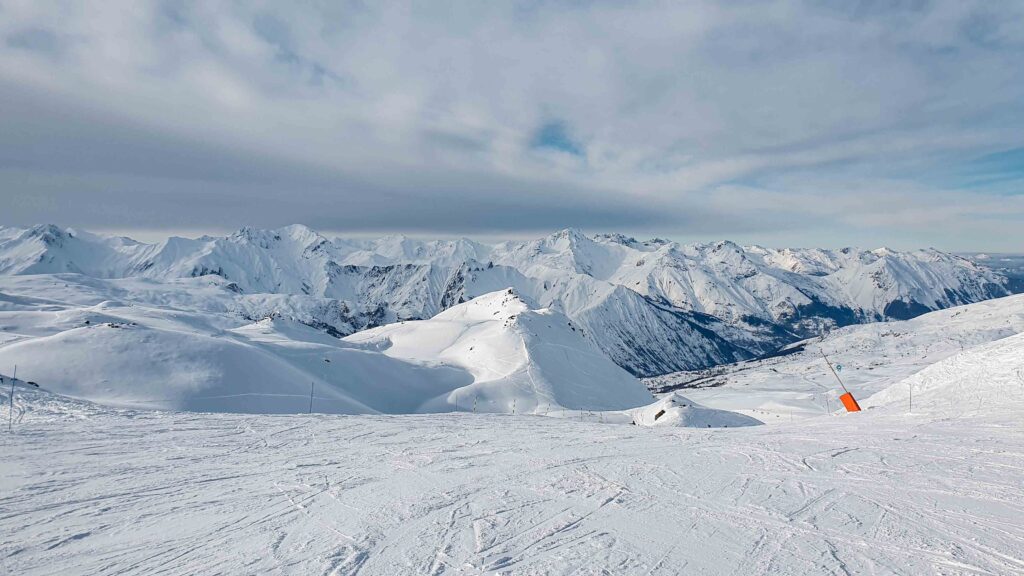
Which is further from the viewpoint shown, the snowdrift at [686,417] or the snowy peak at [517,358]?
the snowy peak at [517,358]

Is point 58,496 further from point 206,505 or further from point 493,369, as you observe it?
point 493,369

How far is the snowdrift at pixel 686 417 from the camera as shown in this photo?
140 ft

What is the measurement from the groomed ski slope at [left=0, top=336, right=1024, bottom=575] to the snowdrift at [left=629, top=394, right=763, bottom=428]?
84.0 ft

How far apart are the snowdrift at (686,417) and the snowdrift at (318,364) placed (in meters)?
12.8

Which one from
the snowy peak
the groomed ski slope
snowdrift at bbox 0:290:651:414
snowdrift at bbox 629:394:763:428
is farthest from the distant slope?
the snowy peak

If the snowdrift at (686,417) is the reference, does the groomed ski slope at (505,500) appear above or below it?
above

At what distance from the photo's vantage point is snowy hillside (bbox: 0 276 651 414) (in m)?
35.7

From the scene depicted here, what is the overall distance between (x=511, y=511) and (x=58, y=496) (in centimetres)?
895

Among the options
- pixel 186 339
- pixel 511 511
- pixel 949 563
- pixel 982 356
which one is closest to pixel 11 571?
pixel 511 511

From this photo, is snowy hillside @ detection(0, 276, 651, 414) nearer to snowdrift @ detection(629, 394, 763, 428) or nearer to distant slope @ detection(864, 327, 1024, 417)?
snowdrift @ detection(629, 394, 763, 428)

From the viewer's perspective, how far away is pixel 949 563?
287 inches

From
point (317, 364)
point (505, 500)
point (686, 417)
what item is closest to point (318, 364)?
point (317, 364)

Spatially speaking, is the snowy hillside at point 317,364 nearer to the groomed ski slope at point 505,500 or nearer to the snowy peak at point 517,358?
the snowy peak at point 517,358

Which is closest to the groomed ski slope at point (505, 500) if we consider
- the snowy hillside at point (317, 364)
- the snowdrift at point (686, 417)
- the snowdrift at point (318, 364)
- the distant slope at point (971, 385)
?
the distant slope at point (971, 385)
